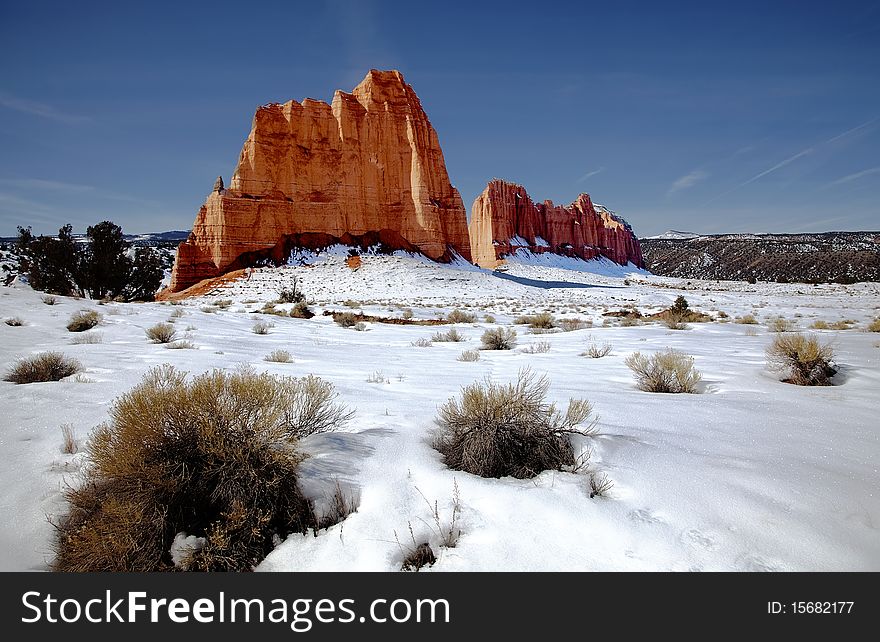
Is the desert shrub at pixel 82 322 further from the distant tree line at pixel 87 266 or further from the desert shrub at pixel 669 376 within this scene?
the distant tree line at pixel 87 266

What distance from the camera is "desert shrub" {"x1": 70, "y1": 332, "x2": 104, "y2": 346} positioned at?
6710 mm

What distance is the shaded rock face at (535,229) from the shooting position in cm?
9512

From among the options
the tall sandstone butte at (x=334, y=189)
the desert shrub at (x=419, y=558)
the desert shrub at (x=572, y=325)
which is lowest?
the desert shrub at (x=419, y=558)

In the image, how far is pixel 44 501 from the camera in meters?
2.23

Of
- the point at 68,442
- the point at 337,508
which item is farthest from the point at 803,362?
the point at 68,442

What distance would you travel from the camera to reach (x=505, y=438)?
2.56 m

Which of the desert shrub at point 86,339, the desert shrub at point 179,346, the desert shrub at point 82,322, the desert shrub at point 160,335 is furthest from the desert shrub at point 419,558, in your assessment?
the desert shrub at point 82,322

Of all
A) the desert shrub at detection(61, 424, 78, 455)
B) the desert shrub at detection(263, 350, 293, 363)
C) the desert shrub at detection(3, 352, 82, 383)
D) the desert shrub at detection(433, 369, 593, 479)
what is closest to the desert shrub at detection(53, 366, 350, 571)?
the desert shrub at detection(61, 424, 78, 455)

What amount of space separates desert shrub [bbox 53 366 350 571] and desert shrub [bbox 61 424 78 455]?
0.37m

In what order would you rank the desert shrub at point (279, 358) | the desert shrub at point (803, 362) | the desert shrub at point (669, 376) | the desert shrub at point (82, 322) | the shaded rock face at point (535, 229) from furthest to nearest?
the shaded rock face at point (535, 229) → the desert shrub at point (82, 322) → the desert shrub at point (279, 358) → the desert shrub at point (803, 362) → the desert shrub at point (669, 376)

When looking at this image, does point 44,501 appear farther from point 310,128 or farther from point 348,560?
point 310,128

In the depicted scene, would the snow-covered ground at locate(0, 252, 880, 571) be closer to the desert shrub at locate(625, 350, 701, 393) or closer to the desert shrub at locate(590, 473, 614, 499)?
the desert shrub at locate(590, 473, 614, 499)

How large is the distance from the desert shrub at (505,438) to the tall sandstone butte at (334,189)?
47163mm
